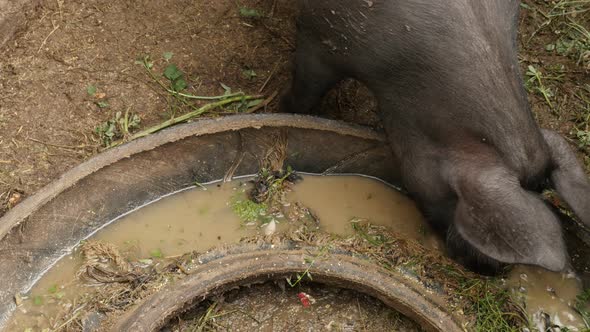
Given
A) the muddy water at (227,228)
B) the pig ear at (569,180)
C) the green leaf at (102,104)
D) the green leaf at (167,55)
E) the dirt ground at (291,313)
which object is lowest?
the dirt ground at (291,313)

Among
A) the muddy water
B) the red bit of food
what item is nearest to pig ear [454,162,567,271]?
the muddy water

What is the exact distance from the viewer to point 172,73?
153 inches

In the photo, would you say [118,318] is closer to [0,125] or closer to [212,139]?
[212,139]

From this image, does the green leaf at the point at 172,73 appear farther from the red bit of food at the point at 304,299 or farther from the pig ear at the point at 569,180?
the pig ear at the point at 569,180

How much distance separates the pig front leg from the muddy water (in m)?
0.55

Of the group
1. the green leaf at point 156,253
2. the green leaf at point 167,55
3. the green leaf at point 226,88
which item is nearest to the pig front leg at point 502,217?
the green leaf at point 156,253

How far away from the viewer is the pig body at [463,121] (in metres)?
2.71

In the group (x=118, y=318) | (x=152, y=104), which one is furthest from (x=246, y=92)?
(x=118, y=318)

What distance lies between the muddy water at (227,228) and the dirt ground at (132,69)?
1.42 feet

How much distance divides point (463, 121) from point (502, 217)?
440 mm

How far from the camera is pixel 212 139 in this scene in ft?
11.1

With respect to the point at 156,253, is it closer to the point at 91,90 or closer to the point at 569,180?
the point at 91,90

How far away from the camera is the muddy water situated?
3.19m

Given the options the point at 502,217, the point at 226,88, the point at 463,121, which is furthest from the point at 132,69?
the point at 502,217
